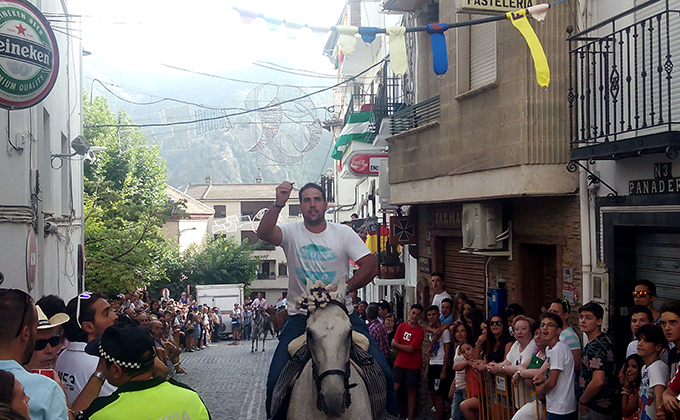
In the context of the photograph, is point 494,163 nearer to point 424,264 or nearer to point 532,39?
point 532,39

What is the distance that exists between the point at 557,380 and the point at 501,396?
1340 mm

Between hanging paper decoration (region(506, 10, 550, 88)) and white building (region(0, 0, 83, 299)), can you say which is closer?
hanging paper decoration (region(506, 10, 550, 88))

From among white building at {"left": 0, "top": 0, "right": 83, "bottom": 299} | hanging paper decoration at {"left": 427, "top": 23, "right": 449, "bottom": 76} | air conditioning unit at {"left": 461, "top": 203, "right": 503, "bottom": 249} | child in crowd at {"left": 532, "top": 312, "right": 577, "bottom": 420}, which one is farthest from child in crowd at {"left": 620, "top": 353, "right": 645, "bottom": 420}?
white building at {"left": 0, "top": 0, "right": 83, "bottom": 299}

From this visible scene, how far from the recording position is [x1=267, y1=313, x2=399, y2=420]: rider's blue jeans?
635cm

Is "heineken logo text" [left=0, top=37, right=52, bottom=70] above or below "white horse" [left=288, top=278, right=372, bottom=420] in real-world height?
above

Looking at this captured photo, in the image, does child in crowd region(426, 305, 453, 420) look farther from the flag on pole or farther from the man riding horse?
the flag on pole

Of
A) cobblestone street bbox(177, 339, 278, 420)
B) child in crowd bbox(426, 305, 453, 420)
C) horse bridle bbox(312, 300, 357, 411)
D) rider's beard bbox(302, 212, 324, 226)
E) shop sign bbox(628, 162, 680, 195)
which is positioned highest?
shop sign bbox(628, 162, 680, 195)

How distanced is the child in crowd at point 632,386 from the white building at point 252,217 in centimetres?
5275

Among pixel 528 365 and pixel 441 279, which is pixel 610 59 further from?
pixel 441 279

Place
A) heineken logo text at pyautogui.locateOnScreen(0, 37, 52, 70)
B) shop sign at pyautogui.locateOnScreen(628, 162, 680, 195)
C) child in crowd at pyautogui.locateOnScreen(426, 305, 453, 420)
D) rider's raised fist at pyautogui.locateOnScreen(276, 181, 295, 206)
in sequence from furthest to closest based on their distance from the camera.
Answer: child in crowd at pyautogui.locateOnScreen(426, 305, 453, 420)
heineken logo text at pyautogui.locateOnScreen(0, 37, 52, 70)
shop sign at pyautogui.locateOnScreen(628, 162, 680, 195)
rider's raised fist at pyautogui.locateOnScreen(276, 181, 295, 206)

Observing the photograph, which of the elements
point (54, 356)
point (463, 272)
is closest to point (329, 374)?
point (54, 356)

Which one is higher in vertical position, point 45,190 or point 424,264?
point 45,190

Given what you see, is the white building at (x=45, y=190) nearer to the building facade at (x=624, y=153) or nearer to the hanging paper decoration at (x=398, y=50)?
the hanging paper decoration at (x=398, y=50)

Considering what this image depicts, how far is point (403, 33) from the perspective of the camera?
853 cm
